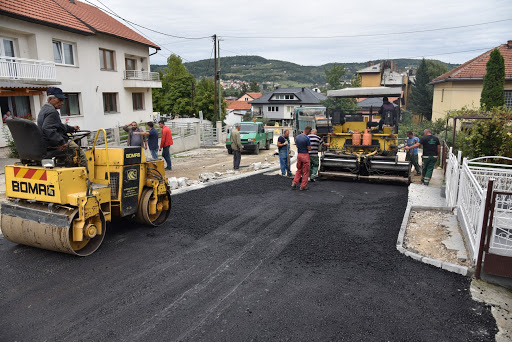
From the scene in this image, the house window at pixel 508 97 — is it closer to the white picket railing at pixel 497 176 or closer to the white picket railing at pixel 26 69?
the white picket railing at pixel 497 176

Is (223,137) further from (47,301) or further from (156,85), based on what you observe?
(47,301)

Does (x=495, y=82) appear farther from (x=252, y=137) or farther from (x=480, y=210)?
(x=480, y=210)

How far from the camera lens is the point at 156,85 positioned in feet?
86.8

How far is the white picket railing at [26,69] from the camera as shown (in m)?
14.6

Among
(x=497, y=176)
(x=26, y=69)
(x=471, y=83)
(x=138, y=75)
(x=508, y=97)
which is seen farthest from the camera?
(x=471, y=83)

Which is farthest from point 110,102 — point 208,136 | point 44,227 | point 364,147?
point 44,227

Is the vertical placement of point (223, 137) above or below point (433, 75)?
below

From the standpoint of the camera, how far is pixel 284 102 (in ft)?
227

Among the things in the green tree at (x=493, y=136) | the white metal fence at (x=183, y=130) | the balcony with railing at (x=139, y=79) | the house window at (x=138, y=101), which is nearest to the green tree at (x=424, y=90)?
the white metal fence at (x=183, y=130)

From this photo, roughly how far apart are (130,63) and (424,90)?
2041 inches

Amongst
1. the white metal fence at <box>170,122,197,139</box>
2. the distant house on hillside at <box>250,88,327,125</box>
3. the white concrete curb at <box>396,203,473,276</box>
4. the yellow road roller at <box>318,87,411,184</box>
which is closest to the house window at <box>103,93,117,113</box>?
the white metal fence at <box>170,122,197,139</box>

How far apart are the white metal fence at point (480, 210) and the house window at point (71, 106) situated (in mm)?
18859

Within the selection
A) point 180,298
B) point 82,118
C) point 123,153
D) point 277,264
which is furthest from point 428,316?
point 82,118

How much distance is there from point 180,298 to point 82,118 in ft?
62.0
